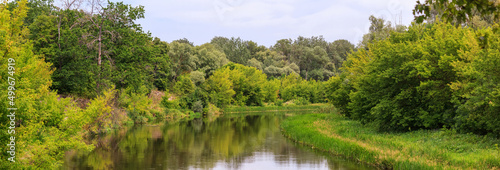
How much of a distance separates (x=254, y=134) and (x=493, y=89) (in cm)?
2361

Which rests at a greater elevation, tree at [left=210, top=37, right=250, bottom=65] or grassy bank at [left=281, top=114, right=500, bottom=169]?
tree at [left=210, top=37, right=250, bottom=65]

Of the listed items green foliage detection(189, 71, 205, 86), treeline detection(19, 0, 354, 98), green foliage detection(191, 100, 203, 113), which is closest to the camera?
treeline detection(19, 0, 354, 98)

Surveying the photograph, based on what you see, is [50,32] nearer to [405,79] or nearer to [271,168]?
[271,168]

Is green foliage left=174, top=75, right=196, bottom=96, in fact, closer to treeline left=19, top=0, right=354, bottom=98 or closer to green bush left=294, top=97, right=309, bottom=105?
treeline left=19, top=0, right=354, bottom=98

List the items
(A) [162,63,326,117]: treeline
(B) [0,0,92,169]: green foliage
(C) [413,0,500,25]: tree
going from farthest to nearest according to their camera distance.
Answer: (A) [162,63,326,117]: treeline < (B) [0,0,92,169]: green foliage < (C) [413,0,500,25]: tree

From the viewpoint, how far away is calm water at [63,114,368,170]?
23859 mm

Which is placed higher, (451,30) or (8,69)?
(451,30)

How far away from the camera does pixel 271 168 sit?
23.4 metres

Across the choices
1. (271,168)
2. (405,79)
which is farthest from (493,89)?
(271,168)

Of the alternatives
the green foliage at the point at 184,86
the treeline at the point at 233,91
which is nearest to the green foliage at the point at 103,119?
the treeline at the point at 233,91

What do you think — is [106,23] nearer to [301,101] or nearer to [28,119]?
[28,119]

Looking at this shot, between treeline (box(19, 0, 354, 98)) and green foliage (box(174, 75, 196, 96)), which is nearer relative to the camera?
treeline (box(19, 0, 354, 98))

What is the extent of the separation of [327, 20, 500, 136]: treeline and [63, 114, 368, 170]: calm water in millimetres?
6846

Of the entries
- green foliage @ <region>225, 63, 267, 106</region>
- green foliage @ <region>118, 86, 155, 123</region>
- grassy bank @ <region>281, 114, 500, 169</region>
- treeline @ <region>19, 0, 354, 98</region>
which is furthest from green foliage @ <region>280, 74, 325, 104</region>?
grassy bank @ <region>281, 114, 500, 169</region>
